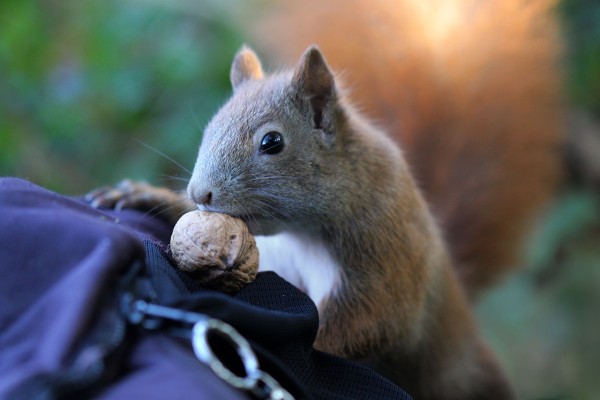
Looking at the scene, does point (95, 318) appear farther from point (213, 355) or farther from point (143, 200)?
point (143, 200)

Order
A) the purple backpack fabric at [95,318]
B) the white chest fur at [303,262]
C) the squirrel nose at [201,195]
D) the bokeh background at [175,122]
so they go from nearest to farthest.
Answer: the purple backpack fabric at [95,318] → the squirrel nose at [201,195] → the white chest fur at [303,262] → the bokeh background at [175,122]

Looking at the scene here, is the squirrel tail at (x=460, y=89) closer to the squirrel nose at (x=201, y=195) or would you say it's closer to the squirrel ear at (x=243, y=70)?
the squirrel ear at (x=243, y=70)

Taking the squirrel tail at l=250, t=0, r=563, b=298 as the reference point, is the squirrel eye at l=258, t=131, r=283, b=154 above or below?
below

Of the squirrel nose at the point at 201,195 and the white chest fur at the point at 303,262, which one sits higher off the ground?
the squirrel nose at the point at 201,195

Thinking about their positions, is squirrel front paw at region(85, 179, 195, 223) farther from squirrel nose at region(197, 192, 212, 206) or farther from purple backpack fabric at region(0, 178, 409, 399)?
purple backpack fabric at region(0, 178, 409, 399)

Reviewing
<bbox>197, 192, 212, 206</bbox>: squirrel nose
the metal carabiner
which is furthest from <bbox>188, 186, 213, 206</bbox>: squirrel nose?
the metal carabiner

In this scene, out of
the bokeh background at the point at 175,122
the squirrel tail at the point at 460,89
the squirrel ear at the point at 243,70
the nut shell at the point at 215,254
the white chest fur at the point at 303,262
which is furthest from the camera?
the bokeh background at the point at 175,122

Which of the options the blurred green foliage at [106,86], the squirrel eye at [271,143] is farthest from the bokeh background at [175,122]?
the squirrel eye at [271,143]

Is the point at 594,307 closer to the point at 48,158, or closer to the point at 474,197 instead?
the point at 474,197
